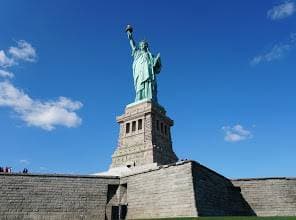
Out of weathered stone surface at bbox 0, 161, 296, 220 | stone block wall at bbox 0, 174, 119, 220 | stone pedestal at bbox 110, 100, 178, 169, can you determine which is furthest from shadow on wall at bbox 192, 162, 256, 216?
stone pedestal at bbox 110, 100, 178, 169

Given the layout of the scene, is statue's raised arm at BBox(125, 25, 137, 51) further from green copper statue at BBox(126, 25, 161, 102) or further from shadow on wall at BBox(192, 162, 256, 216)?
shadow on wall at BBox(192, 162, 256, 216)

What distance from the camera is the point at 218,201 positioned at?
23.1 metres

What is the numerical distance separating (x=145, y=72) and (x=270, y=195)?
69.8 ft

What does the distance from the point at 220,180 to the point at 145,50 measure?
22.9 m

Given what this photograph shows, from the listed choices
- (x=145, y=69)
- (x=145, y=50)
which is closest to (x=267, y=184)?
(x=145, y=69)

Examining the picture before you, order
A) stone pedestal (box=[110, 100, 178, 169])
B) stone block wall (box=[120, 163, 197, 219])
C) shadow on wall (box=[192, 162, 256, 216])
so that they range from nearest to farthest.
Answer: stone block wall (box=[120, 163, 197, 219]) < shadow on wall (box=[192, 162, 256, 216]) < stone pedestal (box=[110, 100, 178, 169])

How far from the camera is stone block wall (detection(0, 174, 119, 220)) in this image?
2302cm

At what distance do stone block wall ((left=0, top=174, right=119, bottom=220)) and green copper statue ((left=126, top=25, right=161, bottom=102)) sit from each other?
17.0m

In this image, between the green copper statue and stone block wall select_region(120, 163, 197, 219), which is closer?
stone block wall select_region(120, 163, 197, 219)

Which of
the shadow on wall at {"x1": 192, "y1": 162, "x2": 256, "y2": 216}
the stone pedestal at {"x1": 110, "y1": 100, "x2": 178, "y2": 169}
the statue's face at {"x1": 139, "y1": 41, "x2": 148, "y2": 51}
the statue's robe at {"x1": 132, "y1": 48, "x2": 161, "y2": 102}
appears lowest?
the shadow on wall at {"x1": 192, "y1": 162, "x2": 256, "y2": 216}

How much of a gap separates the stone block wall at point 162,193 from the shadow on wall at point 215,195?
1.77 feet

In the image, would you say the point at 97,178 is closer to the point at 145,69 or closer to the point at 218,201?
the point at 218,201

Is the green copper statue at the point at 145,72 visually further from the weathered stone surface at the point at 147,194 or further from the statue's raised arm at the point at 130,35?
the weathered stone surface at the point at 147,194

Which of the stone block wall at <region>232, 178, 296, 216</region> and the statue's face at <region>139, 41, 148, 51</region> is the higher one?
the statue's face at <region>139, 41, 148, 51</region>
